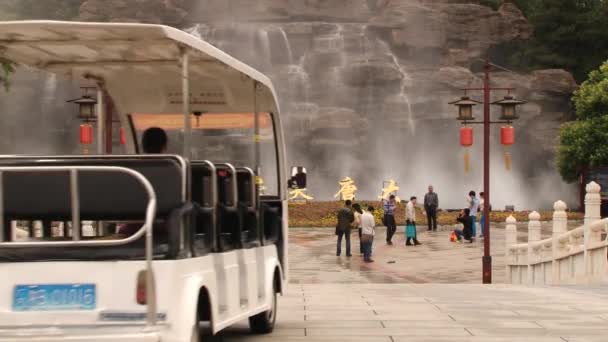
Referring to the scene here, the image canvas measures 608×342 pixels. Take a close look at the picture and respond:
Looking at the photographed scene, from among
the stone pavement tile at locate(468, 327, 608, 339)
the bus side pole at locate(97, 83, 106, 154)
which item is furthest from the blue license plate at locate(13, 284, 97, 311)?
the stone pavement tile at locate(468, 327, 608, 339)

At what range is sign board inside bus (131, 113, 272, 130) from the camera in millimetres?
11773

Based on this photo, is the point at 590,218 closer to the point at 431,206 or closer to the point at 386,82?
the point at 431,206

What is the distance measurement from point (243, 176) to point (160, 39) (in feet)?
9.14

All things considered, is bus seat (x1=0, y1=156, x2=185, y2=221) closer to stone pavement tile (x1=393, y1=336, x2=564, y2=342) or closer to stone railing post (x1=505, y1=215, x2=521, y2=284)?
stone pavement tile (x1=393, y1=336, x2=564, y2=342)

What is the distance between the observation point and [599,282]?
72.4 feet

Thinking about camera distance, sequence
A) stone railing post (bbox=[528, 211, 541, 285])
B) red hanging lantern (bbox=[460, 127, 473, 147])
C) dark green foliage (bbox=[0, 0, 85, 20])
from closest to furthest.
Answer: stone railing post (bbox=[528, 211, 541, 285]) < red hanging lantern (bbox=[460, 127, 473, 147]) < dark green foliage (bbox=[0, 0, 85, 20])

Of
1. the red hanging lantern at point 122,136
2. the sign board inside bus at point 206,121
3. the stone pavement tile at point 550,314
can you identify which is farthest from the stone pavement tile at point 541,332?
the red hanging lantern at point 122,136

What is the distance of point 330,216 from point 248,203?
1546 inches

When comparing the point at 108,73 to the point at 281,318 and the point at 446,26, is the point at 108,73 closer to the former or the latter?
the point at 281,318

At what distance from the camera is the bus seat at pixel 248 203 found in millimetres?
11258

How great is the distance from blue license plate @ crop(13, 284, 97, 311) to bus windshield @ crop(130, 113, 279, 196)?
3498 millimetres

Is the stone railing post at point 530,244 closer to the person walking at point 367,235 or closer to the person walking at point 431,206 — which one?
the person walking at point 367,235

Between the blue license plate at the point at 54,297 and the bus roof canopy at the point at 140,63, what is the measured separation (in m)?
2.02

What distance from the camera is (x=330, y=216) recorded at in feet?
166
